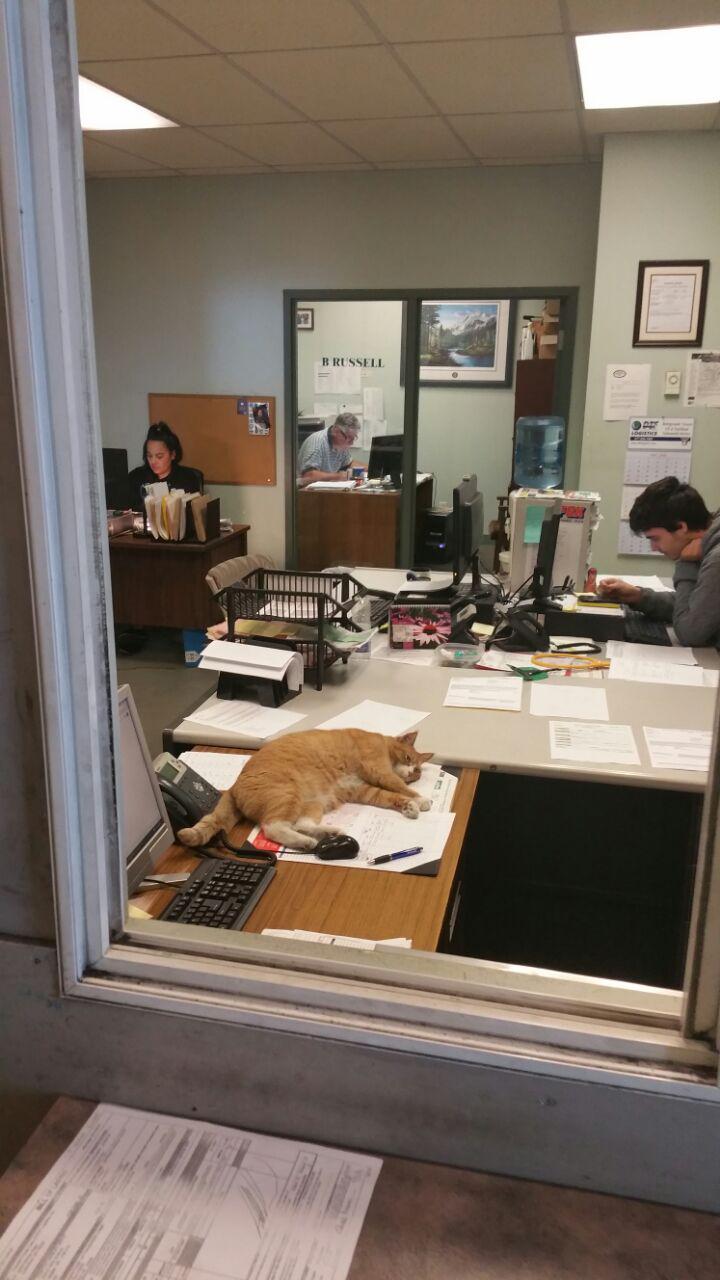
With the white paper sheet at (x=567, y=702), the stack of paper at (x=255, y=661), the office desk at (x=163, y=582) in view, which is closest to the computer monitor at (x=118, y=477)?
the office desk at (x=163, y=582)

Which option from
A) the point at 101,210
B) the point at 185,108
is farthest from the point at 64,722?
the point at 101,210

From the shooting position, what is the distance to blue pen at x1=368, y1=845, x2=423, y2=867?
1752 mm

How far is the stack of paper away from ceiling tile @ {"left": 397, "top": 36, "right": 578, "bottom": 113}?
7.74 feet

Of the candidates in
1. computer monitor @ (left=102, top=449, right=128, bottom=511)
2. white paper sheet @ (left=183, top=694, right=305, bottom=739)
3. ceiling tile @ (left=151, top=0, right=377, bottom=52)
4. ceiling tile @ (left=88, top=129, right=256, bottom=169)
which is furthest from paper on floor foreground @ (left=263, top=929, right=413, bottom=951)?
computer monitor @ (left=102, top=449, right=128, bottom=511)

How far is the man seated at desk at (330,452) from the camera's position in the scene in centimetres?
614

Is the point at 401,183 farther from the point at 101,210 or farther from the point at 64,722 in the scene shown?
the point at 64,722

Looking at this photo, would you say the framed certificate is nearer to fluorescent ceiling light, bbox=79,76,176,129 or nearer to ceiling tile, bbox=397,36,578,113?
ceiling tile, bbox=397,36,578,113

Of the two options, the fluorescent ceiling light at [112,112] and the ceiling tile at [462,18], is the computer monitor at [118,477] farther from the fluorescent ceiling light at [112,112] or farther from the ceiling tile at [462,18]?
the ceiling tile at [462,18]

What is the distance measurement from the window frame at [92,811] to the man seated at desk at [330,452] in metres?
5.25

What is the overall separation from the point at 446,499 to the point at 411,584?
3682 mm

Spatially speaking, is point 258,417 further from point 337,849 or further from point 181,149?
point 337,849

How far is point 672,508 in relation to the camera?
3.34 meters

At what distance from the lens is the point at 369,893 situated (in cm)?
166

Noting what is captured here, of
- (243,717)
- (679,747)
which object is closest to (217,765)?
(243,717)
